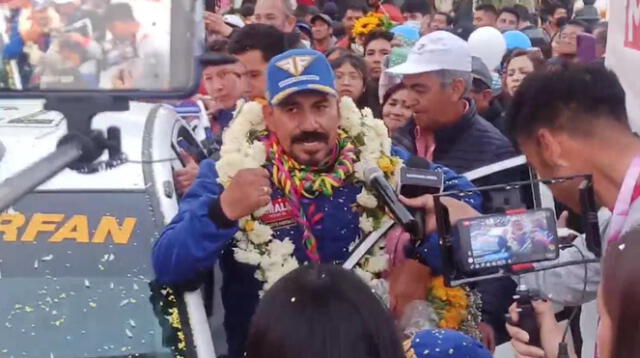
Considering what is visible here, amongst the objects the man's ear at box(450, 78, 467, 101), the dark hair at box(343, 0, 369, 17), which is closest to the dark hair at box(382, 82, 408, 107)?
the man's ear at box(450, 78, 467, 101)

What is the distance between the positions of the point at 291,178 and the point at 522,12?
9.62m

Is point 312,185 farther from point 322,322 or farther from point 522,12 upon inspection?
point 522,12

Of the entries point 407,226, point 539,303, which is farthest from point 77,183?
point 539,303

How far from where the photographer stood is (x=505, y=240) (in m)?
2.71

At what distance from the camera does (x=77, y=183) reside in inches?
123

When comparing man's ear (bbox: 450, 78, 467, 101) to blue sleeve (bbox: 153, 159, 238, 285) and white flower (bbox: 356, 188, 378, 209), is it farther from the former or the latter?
blue sleeve (bbox: 153, 159, 238, 285)

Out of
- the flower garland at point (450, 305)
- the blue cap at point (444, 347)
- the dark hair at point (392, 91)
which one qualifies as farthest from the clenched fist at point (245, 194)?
the dark hair at point (392, 91)

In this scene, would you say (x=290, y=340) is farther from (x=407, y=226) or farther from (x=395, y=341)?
(x=407, y=226)

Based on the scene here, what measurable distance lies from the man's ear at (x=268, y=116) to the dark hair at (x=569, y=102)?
30.1 inches

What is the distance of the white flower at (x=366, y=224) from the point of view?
3289 mm

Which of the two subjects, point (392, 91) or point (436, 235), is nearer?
point (436, 235)

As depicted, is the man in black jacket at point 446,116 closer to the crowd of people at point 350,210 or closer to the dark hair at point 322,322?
the crowd of people at point 350,210

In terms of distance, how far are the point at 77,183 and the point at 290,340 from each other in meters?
1.46

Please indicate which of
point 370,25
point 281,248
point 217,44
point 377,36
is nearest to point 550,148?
point 281,248
